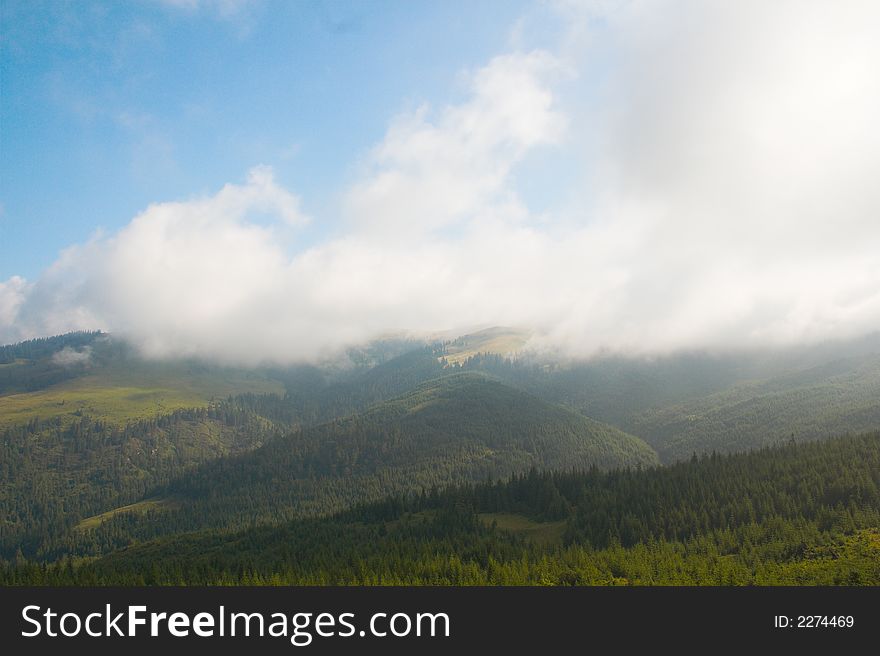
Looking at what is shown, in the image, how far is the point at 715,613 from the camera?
185 feet

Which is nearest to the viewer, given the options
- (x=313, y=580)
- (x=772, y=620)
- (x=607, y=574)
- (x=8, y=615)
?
(x=8, y=615)

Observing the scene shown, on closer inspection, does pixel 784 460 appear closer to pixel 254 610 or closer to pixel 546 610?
pixel 546 610

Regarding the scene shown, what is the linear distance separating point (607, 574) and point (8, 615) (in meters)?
98.8

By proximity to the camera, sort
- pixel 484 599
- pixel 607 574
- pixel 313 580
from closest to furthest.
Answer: pixel 484 599 < pixel 607 574 < pixel 313 580

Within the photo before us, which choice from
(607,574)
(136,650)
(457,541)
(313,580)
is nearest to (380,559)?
(313,580)

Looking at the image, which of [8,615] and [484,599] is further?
[484,599]

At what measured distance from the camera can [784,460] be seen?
177125 millimetres

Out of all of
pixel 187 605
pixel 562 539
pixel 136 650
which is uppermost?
pixel 187 605

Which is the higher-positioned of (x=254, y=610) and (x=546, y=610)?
(x=254, y=610)

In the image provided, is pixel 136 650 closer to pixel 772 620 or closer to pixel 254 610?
pixel 254 610

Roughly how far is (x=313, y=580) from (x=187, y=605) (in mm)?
77353

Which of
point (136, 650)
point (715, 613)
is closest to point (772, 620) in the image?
point (715, 613)

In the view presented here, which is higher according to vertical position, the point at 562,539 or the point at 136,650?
the point at 136,650

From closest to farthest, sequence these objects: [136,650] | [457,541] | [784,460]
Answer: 1. [136,650]
2. [457,541]
3. [784,460]
